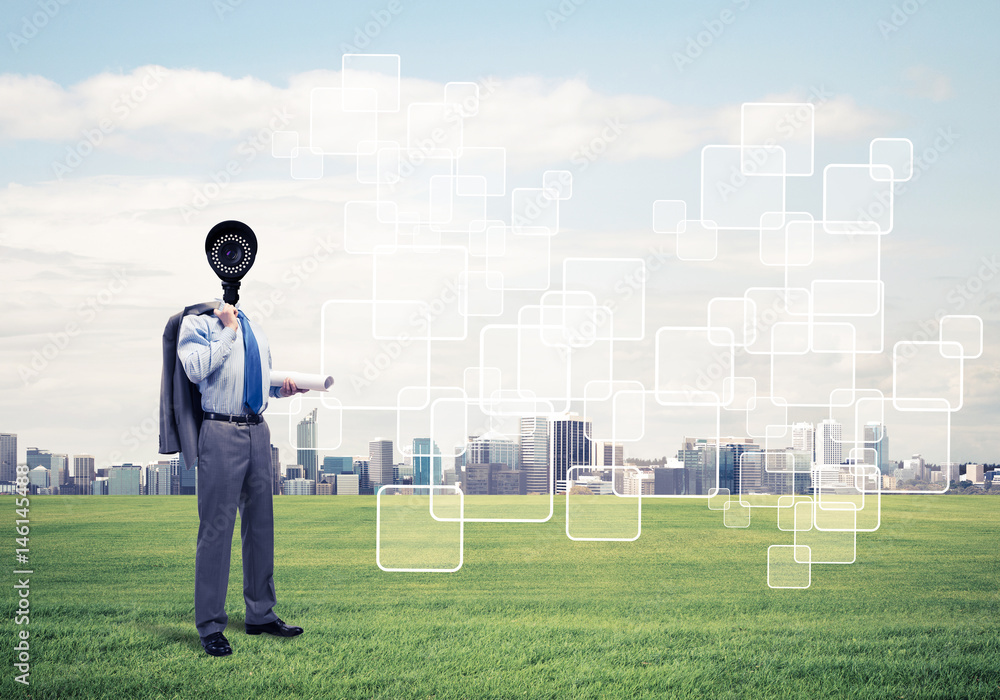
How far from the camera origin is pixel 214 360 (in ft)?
19.2

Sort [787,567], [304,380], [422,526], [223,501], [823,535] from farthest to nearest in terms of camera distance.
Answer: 1. [823,535]
2. [787,567]
3. [422,526]
4. [304,380]
5. [223,501]

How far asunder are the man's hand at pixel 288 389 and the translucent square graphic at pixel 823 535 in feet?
17.2

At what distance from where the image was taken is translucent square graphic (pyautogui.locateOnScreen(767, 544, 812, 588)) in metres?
8.34

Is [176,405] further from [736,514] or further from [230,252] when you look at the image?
[736,514]

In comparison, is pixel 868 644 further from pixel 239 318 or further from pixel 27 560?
pixel 27 560

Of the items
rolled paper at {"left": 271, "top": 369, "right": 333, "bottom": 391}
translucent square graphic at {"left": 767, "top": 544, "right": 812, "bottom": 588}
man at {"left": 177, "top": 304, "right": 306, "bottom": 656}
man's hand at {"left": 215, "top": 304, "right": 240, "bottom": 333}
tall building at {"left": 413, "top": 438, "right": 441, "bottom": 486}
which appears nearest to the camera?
man at {"left": 177, "top": 304, "right": 306, "bottom": 656}

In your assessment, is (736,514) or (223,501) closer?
(223,501)

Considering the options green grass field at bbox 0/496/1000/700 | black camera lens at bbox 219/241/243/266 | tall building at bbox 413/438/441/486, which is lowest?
green grass field at bbox 0/496/1000/700

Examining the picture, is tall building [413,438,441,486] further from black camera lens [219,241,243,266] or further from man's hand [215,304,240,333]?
black camera lens [219,241,243,266]

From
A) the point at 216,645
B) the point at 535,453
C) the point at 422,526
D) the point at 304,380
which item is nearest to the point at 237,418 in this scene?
the point at 304,380

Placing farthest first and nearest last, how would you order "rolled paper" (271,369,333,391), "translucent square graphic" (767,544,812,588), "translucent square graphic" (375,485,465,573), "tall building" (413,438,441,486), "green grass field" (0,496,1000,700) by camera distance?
"translucent square graphic" (767,544,812,588)
"translucent square graphic" (375,485,465,573)
"tall building" (413,438,441,486)
"rolled paper" (271,369,333,391)
"green grass field" (0,496,1000,700)

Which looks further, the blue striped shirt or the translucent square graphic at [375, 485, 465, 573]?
the translucent square graphic at [375, 485, 465, 573]

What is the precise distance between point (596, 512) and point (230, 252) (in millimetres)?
4208

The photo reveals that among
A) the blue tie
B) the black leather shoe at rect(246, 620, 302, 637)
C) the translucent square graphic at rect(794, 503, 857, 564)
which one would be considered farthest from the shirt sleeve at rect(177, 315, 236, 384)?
the translucent square graphic at rect(794, 503, 857, 564)
